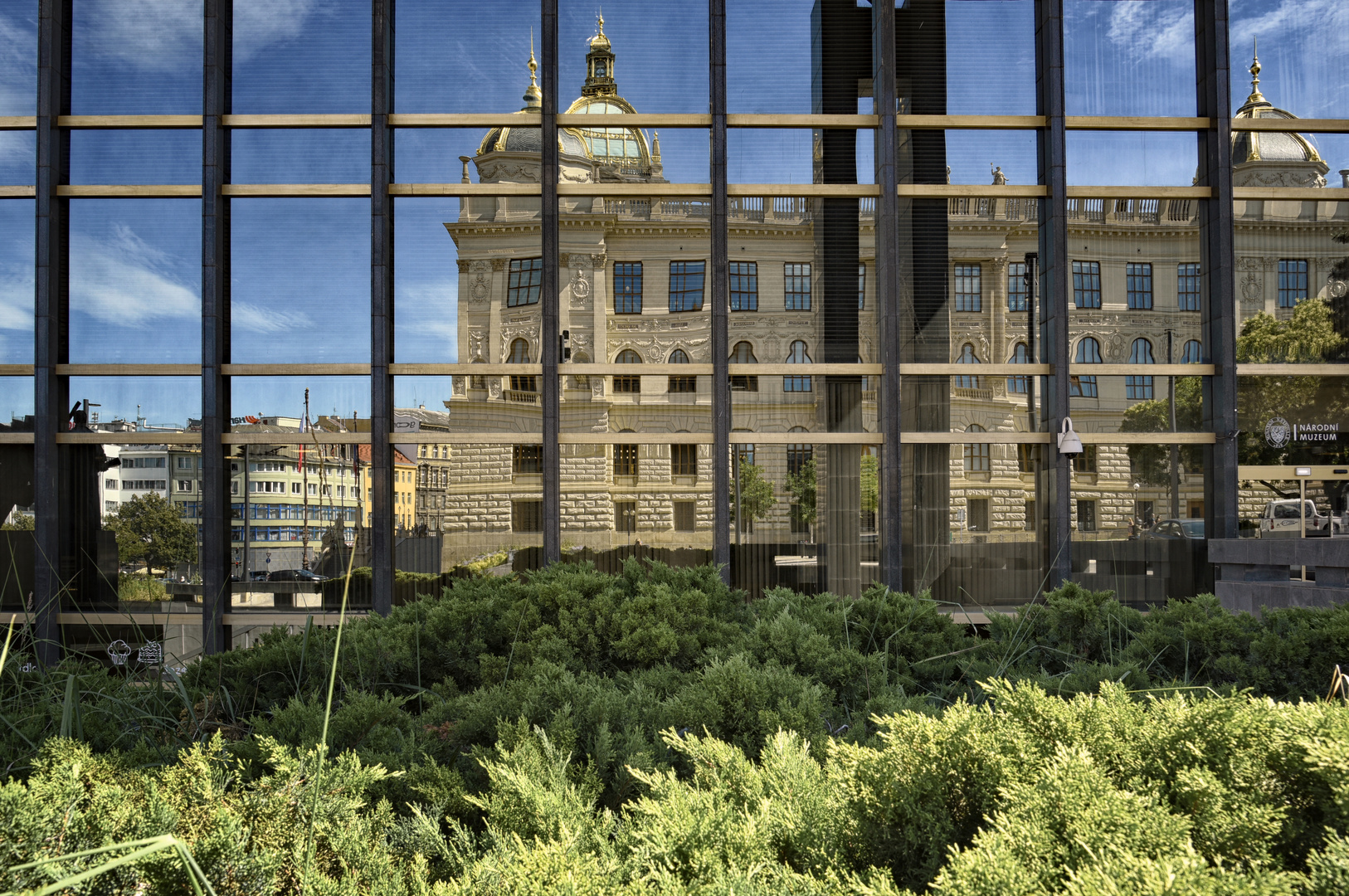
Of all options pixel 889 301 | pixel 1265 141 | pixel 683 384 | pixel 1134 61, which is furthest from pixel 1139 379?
pixel 683 384

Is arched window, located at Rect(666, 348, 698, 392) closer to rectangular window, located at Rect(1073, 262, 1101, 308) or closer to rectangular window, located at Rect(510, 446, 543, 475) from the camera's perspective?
rectangular window, located at Rect(510, 446, 543, 475)

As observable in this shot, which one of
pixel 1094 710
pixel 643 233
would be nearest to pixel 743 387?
pixel 643 233

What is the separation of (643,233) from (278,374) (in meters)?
7.27

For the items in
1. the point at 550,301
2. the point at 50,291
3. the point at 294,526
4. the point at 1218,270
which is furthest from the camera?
the point at 1218,270

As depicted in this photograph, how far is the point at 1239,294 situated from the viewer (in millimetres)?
15594

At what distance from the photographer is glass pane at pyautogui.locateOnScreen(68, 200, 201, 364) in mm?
15352

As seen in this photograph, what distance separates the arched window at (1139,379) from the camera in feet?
51.1

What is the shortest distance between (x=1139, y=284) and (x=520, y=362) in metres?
11.9

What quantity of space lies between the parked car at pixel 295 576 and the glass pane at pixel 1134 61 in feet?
54.6

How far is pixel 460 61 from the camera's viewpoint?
15.8m

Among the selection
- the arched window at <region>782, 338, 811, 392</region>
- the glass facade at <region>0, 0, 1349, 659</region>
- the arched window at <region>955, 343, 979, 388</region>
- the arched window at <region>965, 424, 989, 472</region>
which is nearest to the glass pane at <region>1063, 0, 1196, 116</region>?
the glass facade at <region>0, 0, 1349, 659</region>

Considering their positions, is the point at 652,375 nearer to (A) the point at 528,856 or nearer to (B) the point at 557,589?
(B) the point at 557,589

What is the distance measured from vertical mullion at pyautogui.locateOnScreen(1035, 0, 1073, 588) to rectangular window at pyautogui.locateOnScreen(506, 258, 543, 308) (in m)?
9.55

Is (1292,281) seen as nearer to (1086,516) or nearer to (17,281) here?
(1086,516)
